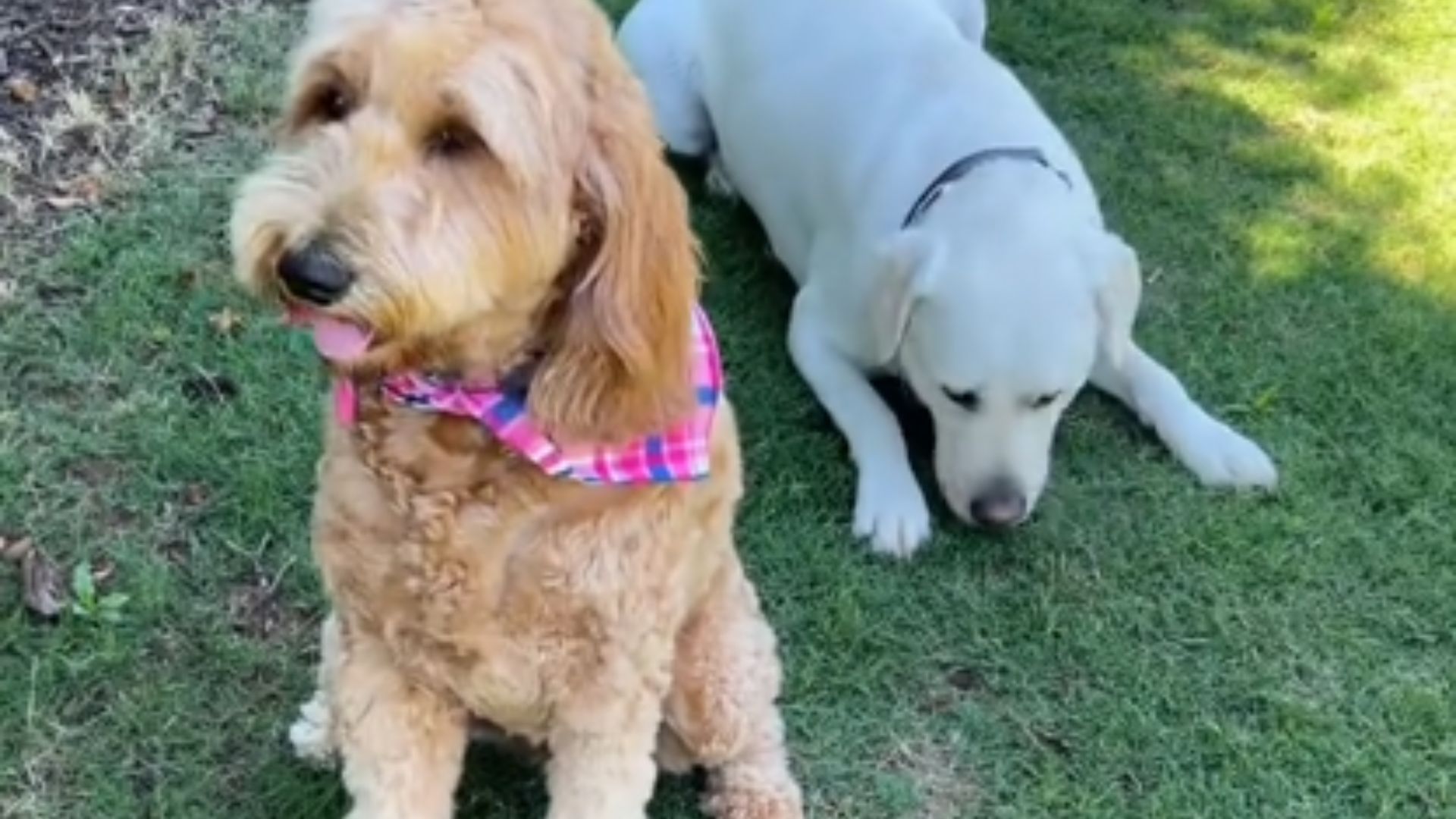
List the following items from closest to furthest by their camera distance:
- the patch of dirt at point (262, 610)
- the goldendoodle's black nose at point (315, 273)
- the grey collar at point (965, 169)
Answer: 1. the goldendoodle's black nose at point (315, 273)
2. the patch of dirt at point (262, 610)
3. the grey collar at point (965, 169)

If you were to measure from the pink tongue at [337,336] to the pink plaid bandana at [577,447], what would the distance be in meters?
0.16

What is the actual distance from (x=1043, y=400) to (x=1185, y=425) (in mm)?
427

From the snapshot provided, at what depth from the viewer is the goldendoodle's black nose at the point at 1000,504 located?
371 cm

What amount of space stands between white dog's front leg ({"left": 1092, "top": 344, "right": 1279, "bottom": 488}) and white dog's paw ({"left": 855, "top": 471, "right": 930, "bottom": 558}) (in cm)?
44

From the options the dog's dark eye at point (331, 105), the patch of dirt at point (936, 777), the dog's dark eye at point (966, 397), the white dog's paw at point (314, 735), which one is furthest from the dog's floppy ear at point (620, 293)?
the dog's dark eye at point (966, 397)

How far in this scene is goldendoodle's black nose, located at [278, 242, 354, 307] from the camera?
7.24ft

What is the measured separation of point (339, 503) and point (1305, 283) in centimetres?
248

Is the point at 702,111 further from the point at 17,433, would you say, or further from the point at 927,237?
the point at 17,433

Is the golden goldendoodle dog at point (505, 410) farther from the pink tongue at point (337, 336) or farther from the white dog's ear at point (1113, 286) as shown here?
the white dog's ear at point (1113, 286)

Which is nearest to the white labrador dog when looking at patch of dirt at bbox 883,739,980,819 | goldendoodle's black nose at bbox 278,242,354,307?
patch of dirt at bbox 883,739,980,819

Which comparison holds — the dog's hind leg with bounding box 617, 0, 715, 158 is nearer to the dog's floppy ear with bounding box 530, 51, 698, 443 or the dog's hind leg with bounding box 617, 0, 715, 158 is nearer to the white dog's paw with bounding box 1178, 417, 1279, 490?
the white dog's paw with bounding box 1178, 417, 1279, 490

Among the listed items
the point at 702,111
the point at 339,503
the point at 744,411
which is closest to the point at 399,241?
the point at 339,503

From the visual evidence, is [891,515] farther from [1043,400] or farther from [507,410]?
[507,410]

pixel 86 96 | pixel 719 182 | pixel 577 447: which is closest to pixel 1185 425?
pixel 719 182
